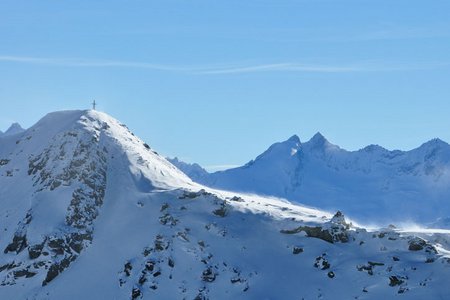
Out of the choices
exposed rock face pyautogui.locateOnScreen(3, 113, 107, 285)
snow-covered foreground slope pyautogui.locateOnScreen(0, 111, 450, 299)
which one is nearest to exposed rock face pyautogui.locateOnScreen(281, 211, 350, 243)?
snow-covered foreground slope pyautogui.locateOnScreen(0, 111, 450, 299)

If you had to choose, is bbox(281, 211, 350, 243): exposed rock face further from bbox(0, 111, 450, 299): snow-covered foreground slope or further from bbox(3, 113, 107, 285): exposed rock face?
bbox(3, 113, 107, 285): exposed rock face

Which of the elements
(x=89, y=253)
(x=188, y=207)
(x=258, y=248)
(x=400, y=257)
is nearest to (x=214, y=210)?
(x=188, y=207)

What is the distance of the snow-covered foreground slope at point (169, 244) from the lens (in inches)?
2650

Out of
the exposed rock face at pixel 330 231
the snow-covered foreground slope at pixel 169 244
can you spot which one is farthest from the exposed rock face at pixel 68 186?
the exposed rock face at pixel 330 231

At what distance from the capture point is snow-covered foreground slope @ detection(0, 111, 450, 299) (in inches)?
2650

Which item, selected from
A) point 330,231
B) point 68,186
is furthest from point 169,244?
point 68,186

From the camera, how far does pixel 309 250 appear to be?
7281cm

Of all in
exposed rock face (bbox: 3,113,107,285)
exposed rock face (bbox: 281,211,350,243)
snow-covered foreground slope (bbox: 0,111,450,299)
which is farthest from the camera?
exposed rock face (bbox: 3,113,107,285)

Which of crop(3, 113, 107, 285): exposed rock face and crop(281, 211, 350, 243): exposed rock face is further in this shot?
crop(3, 113, 107, 285): exposed rock face

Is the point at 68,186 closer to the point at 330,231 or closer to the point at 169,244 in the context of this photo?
the point at 169,244

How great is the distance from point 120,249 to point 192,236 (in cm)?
758

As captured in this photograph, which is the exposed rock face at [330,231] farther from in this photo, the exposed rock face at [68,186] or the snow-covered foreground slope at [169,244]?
the exposed rock face at [68,186]

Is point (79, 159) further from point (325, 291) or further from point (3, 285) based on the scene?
point (325, 291)

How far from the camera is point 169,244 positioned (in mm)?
73438
